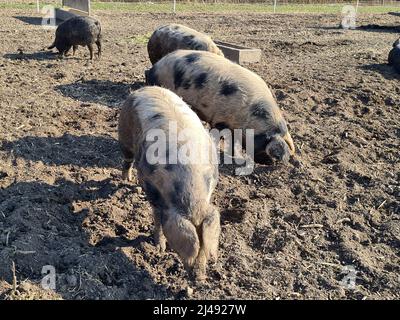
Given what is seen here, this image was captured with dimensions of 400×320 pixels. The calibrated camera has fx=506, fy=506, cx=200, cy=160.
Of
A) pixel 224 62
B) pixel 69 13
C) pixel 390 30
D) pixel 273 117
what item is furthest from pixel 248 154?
pixel 390 30

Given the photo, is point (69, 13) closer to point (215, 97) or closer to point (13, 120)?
point (13, 120)

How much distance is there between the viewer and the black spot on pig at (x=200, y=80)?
19.5 feet

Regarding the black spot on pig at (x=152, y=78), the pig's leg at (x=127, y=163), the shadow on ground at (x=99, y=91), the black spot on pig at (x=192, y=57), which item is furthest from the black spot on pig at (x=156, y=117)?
the shadow on ground at (x=99, y=91)

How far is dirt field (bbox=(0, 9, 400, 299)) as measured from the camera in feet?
12.8

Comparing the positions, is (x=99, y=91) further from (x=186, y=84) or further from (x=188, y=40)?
(x=186, y=84)

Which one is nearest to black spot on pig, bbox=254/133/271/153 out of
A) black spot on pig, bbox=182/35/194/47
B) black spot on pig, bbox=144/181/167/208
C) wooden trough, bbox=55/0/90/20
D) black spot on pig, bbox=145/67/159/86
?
black spot on pig, bbox=145/67/159/86

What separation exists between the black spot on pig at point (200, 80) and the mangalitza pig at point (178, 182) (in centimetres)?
132

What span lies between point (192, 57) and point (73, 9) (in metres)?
12.8

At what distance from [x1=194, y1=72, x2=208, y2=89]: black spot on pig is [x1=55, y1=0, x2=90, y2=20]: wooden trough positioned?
1073 centimetres

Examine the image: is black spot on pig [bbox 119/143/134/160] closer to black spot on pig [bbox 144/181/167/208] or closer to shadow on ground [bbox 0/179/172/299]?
shadow on ground [bbox 0/179/172/299]

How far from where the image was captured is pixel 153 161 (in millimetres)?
3904

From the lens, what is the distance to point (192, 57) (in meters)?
6.30

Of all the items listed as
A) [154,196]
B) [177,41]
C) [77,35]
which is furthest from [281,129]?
[77,35]

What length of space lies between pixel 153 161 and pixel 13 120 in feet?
11.6
